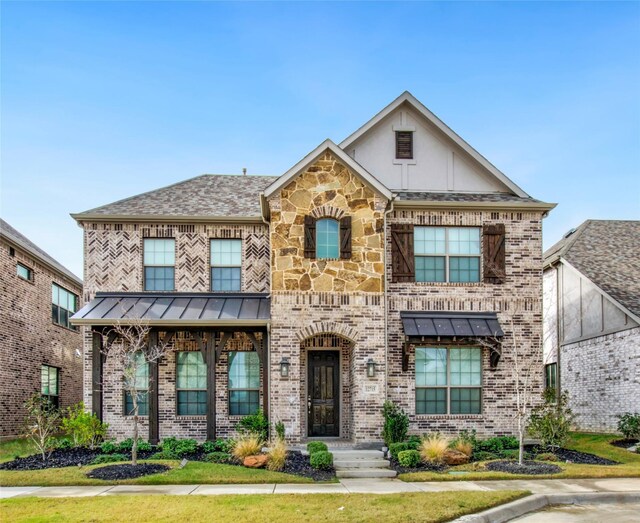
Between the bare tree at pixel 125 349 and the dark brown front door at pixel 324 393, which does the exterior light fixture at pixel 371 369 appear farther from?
the bare tree at pixel 125 349

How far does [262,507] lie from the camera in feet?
34.7

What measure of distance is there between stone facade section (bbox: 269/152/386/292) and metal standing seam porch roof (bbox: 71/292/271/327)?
116 cm

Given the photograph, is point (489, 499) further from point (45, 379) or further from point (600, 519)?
point (45, 379)

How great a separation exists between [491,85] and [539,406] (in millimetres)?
7955

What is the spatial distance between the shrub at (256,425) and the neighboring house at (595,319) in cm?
1063

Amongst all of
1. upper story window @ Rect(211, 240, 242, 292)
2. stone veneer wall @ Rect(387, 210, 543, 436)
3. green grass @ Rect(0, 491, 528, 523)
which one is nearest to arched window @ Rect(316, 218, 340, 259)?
stone veneer wall @ Rect(387, 210, 543, 436)

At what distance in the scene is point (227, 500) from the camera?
11.1 meters

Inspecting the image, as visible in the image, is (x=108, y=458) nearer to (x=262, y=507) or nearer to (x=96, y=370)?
(x=96, y=370)

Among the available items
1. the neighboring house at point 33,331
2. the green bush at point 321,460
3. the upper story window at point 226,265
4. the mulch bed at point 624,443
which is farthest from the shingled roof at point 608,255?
the neighboring house at point 33,331

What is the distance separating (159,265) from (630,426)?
45.0 ft

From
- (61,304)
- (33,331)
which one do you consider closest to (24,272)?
(33,331)

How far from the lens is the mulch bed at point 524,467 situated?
46.2 ft

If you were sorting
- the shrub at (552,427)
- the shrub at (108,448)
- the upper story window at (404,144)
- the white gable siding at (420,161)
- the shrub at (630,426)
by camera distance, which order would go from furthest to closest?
the upper story window at (404,144), the white gable siding at (420,161), the shrub at (630,426), the shrub at (108,448), the shrub at (552,427)

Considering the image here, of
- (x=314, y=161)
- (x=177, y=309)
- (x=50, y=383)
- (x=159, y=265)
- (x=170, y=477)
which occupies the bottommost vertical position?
(x=170, y=477)
